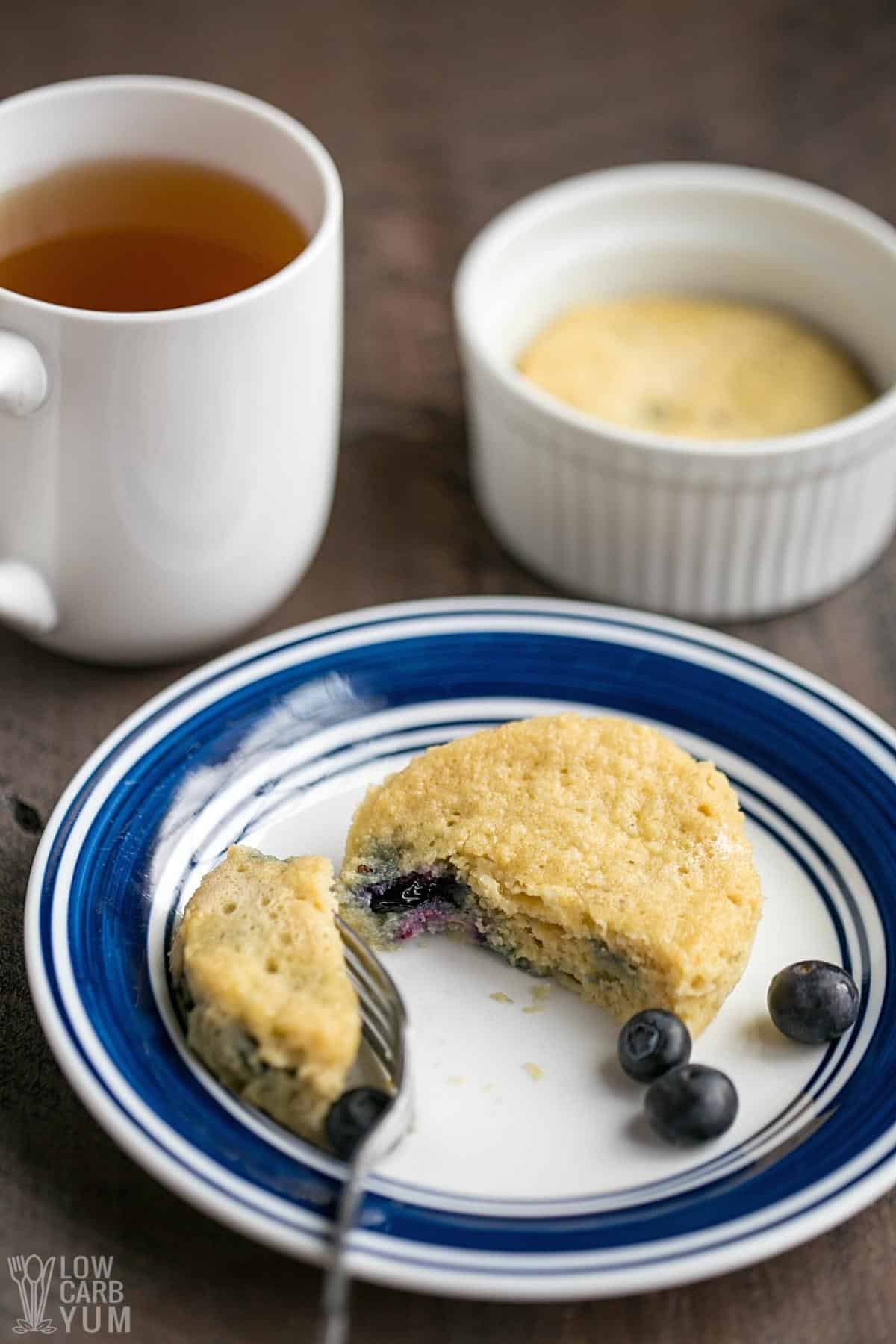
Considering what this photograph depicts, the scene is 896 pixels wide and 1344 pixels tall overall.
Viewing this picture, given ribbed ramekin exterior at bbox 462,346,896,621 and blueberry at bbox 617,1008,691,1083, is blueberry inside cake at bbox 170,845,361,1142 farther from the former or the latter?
ribbed ramekin exterior at bbox 462,346,896,621

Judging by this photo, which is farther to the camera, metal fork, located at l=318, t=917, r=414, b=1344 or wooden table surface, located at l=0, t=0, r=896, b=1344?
wooden table surface, located at l=0, t=0, r=896, b=1344

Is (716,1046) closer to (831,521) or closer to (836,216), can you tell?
(831,521)

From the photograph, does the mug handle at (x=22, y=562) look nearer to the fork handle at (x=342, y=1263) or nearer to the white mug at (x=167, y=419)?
the white mug at (x=167, y=419)

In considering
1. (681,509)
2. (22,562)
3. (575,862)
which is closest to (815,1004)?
(575,862)

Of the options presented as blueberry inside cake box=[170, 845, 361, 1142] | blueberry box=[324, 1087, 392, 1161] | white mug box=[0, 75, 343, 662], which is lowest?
blueberry box=[324, 1087, 392, 1161]

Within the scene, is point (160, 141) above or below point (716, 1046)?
above

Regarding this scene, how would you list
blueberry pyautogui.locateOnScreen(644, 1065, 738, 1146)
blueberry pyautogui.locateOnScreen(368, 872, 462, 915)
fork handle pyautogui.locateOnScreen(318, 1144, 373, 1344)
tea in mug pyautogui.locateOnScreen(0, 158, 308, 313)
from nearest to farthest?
fork handle pyautogui.locateOnScreen(318, 1144, 373, 1344) → blueberry pyautogui.locateOnScreen(644, 1065, 738, 1146) → blueberry pyautogui.locateOnScreen(368, 872, 462, 915) → tea in mug pyautogui.locateOnScreen(0, 158, 308, 313)

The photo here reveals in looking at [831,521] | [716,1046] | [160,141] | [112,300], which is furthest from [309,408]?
[716,1046]

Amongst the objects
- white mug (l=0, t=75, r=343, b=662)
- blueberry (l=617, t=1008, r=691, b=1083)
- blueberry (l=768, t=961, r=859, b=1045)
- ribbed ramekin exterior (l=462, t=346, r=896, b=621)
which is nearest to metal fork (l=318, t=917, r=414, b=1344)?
blueberry (l=617, t=1008, r=691, b=1083)
